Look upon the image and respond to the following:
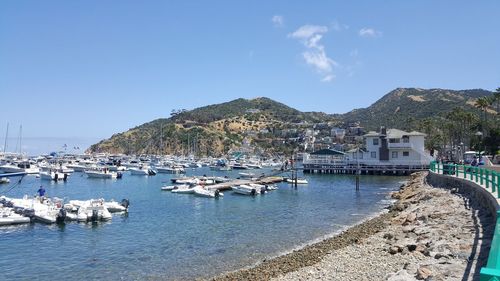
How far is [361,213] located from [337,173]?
57.1 m

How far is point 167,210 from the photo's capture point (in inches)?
1679

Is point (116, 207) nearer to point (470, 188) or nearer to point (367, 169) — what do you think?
point (470, 188)

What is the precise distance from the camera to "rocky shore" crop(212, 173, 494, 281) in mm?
13156

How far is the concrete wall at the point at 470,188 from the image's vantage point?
19.2m

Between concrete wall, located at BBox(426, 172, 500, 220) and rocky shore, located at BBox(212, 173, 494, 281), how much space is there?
49 cm

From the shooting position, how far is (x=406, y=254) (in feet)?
54.1

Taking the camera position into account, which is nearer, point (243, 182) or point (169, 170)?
point (243, 182)

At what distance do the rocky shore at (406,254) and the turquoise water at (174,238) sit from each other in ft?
12.4

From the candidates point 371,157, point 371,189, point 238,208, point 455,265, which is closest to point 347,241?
point 455,265

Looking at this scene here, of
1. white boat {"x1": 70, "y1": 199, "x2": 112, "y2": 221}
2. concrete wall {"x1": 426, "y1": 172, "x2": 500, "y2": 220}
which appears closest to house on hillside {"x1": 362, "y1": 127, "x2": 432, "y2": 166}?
concrete wall {"x1": 426, "y1": 172, "x2": 500, "y2": 220}

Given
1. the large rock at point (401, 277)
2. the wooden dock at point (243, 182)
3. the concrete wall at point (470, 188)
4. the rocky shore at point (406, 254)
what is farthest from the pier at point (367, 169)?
the large rock at point (401, 277)

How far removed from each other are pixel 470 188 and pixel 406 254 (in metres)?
14.8

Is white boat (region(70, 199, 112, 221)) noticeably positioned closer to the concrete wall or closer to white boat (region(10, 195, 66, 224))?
white boat (region(10, 195, 66, 224))

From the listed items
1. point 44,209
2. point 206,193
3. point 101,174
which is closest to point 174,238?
point 44,209
